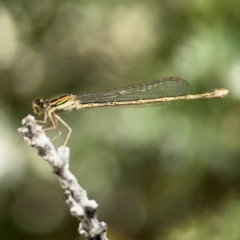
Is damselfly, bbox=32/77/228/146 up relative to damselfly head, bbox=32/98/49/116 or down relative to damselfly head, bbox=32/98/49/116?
up

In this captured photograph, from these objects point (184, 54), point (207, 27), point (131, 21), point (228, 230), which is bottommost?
point (228, 230)

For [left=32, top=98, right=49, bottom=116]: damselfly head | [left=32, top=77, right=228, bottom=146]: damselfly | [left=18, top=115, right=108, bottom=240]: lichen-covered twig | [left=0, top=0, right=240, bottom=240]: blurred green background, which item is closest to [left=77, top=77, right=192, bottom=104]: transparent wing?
[left=32, top=77, right=228, bottom=146]: damselfly

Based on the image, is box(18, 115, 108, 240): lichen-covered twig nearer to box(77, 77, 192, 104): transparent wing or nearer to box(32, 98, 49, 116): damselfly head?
box(32, 98, 49, 116): damselfly head

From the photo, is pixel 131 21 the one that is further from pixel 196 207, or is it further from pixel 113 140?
pixel 196 207

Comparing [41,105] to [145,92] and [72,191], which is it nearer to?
[145,92]

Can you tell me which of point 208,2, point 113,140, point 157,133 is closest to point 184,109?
point 157,133

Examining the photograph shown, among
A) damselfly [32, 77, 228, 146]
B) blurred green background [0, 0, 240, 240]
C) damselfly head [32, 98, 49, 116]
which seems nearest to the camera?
damselfly head [32, 98, 49, 116]

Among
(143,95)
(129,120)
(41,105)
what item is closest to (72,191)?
(41,105)
